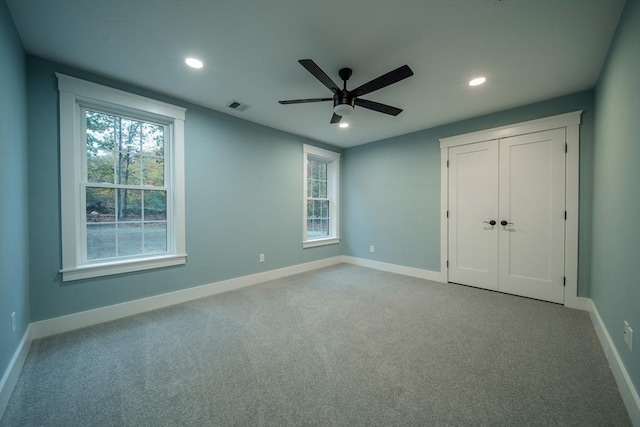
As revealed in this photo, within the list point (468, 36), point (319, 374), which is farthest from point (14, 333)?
point (468, 36)

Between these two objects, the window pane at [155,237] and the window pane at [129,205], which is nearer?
the window pane at [129,205]

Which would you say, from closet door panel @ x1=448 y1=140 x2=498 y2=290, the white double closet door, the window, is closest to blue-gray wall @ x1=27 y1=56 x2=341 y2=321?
the window

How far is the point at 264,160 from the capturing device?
394 cm

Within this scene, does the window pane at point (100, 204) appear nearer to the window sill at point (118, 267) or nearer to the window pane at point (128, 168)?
the window pane at point (128, 168)

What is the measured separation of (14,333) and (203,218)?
5.96 ft

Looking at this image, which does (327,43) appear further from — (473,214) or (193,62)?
(473,214)

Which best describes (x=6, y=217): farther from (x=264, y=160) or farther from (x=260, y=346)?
(x=264, y=160)

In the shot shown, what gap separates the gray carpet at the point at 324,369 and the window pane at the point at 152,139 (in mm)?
1874

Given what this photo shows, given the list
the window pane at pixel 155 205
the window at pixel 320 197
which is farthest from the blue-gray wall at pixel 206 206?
the window pane at pixel 155 205

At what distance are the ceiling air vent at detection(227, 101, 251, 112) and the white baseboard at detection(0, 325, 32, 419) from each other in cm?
292

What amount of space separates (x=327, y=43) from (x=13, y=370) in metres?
3.22

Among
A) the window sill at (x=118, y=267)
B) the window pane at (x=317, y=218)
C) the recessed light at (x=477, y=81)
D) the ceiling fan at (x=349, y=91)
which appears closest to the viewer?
the ceiling fan at (x=349, y=91)

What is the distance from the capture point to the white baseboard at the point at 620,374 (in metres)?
1.32

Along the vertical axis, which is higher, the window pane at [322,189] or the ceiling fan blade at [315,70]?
the ceiling fan blade at [315,70]
